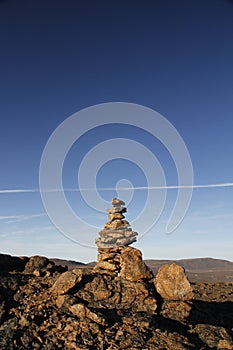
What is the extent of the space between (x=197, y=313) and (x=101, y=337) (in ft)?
30.3

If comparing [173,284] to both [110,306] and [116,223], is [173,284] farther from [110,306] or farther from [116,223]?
[116,223]

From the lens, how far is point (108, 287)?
81.2 ft

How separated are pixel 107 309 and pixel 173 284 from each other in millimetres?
5595

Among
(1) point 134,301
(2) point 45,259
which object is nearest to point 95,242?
(2) point 45,259

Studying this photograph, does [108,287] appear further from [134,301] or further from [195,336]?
[195,336]

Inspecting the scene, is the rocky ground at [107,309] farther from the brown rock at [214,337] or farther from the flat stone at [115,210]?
the flat stone at [115,210]

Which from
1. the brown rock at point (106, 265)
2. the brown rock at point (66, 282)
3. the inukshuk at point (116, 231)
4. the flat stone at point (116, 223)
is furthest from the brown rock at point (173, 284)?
the flat stone at point (116, 223)

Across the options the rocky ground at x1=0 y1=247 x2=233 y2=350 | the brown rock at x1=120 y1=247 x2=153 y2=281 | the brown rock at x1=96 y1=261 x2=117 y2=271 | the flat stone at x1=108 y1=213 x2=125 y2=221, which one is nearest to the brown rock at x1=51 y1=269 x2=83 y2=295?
the rocky ground at x1=0 y1=247 x2=233 y2=350

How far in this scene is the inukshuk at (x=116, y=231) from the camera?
97.3ft

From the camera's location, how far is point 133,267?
2623 centimetres

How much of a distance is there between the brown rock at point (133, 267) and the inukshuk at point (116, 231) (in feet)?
7.65

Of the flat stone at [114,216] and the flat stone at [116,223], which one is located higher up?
the flat stone at [114,216]

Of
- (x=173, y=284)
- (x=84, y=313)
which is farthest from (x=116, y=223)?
(x=84, y=313)

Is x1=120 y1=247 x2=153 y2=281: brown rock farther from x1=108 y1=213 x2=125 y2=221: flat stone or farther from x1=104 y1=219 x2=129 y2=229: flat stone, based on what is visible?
x1=108 y1=213 x2=125 y2=221: flat stone
